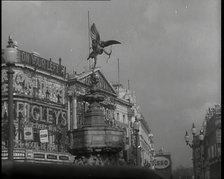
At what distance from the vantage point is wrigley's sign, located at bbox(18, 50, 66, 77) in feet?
180

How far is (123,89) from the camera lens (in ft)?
299

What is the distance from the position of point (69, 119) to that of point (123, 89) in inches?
1197

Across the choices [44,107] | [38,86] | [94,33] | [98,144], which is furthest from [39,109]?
[98,144]

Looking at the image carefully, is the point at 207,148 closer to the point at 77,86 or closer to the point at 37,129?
the point at 77,86

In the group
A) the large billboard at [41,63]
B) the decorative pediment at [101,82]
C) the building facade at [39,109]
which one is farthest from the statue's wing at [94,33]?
the decorative pediment at [101,82]

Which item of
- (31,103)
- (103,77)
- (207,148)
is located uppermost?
(103,77)

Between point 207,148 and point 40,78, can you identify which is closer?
point 40,78

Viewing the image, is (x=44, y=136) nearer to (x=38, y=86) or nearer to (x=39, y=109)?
(x=39, y=109)

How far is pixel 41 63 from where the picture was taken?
58.1 m

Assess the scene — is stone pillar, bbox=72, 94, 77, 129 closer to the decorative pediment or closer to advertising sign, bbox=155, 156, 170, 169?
the decorative pediment

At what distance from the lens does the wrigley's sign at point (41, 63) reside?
54875 millimetres

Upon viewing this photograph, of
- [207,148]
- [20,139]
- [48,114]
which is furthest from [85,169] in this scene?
[207,148]

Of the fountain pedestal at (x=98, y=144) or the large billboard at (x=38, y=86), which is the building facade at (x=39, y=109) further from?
the fountain pedestal at (x=98, y=144)

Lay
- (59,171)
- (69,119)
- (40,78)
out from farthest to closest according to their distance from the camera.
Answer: (69,119), (40,78), (59,171)
